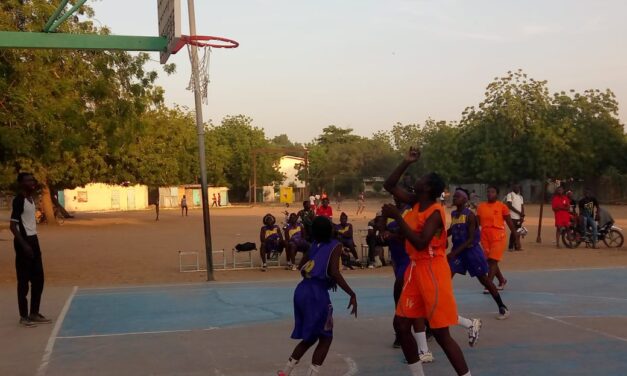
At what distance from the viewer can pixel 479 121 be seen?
195 feet

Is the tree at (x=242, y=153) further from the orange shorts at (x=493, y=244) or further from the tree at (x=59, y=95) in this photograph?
the orange shorts at (x=493, y=244)

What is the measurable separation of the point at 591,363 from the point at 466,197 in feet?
8.80

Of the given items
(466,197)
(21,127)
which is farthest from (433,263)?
(21,127)

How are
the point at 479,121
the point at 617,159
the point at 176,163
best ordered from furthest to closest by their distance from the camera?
the point at 479,121 → the point at 617,159 → the point at 176,163

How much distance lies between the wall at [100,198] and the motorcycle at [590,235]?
52252 millimetres

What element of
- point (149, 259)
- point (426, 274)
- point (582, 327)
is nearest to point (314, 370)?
point (426, 274)

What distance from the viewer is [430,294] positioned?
217 inches

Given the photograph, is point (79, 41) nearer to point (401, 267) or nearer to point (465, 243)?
point (401, 267)

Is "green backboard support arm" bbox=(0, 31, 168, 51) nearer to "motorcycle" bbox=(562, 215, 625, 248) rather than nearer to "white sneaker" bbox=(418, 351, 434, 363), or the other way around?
"white sneaker" bbox=(418, 351, 434, 363)

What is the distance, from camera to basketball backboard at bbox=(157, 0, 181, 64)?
34.4 ft

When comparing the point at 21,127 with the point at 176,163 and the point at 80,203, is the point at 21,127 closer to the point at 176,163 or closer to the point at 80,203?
the point at 176,163

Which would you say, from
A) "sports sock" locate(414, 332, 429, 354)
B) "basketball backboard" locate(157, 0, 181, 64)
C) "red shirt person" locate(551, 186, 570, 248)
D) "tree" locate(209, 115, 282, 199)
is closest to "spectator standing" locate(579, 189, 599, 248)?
"red shirt person" locate(551, 186, 570, 248)

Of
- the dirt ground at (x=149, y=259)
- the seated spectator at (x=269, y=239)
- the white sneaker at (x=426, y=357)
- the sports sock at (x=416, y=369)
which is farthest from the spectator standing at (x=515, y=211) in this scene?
the sports sock at (x=416, y=369)

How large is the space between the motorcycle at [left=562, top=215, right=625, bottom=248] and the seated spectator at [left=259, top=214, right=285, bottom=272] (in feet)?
29.7
